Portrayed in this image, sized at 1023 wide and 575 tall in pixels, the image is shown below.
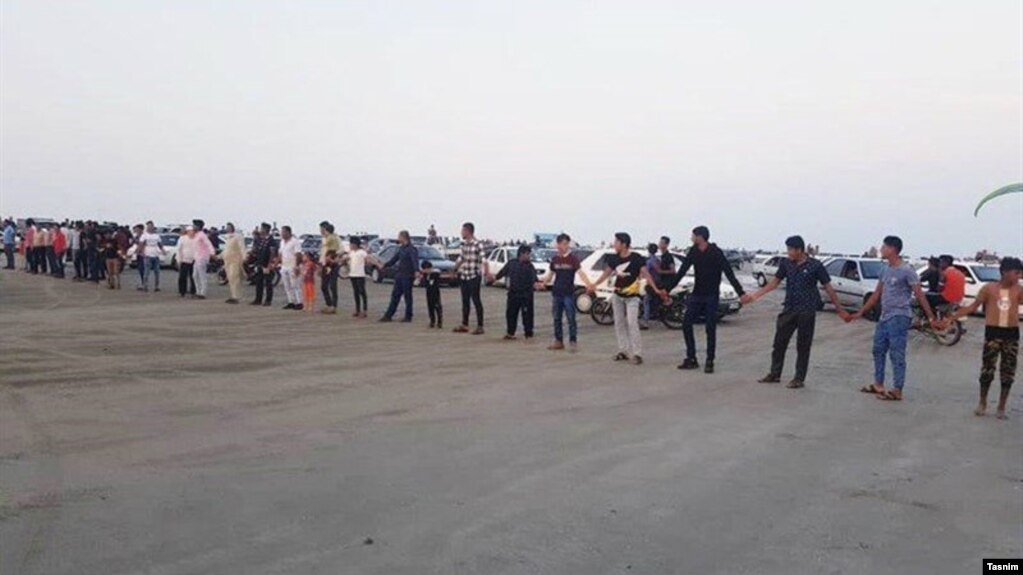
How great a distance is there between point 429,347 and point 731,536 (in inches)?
364

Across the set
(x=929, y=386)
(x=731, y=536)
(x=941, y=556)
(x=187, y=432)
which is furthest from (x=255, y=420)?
(x=929, y=386)

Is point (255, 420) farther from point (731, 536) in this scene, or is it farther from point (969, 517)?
point (969, 517)

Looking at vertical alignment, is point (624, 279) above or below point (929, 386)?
above

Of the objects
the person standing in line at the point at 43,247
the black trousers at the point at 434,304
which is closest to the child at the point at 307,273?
the black trousers at the point at 434,304

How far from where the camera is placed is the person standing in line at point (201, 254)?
21469 mm

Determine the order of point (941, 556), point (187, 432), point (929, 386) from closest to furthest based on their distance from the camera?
1. point (941, 556)
2. point (187, 432)
3. point (929, 386)

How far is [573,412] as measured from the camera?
29.1 ft

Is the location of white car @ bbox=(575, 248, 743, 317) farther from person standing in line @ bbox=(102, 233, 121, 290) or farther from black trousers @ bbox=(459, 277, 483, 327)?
person standing in line @ bbox=(102, 233, 121, 290)

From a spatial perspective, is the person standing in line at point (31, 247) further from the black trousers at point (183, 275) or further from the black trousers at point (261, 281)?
the black trousers at point (261, 281)

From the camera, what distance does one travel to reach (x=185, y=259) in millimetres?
22734

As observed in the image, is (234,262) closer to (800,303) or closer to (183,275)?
(183,275)

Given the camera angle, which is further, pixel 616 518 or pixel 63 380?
pixel 63 380

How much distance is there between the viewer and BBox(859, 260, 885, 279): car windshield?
2345 centimetres

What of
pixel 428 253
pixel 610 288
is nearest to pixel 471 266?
pixel 610 288
